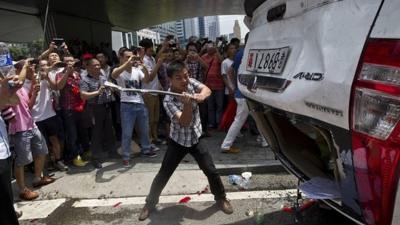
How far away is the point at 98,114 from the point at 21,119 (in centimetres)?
132

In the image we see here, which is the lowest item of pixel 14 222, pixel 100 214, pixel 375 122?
pixel 100 214

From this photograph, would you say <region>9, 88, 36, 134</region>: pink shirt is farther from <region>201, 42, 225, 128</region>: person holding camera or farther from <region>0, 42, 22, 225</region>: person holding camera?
<region>201, 42, 225, 128</region>: person holding camera

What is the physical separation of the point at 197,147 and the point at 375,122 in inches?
96.3

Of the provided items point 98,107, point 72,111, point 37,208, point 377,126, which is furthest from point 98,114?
point 377,126

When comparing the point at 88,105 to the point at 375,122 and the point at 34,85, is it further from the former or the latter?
the point at 375,122

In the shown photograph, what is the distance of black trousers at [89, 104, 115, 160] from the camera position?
5672 mm

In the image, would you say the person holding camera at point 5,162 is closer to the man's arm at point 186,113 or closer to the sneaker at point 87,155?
the man's arm at point 186,113

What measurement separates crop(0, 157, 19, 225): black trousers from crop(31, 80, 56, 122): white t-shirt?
2.22 meters

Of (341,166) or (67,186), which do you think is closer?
(341,166)

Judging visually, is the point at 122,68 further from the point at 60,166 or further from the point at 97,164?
the point at 60,166

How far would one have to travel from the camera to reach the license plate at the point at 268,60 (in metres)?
2.19

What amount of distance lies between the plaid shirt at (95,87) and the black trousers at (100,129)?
76 millimetres

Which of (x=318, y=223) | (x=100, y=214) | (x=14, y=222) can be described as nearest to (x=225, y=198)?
(x=318, y=223)

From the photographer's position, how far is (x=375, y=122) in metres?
1.55
